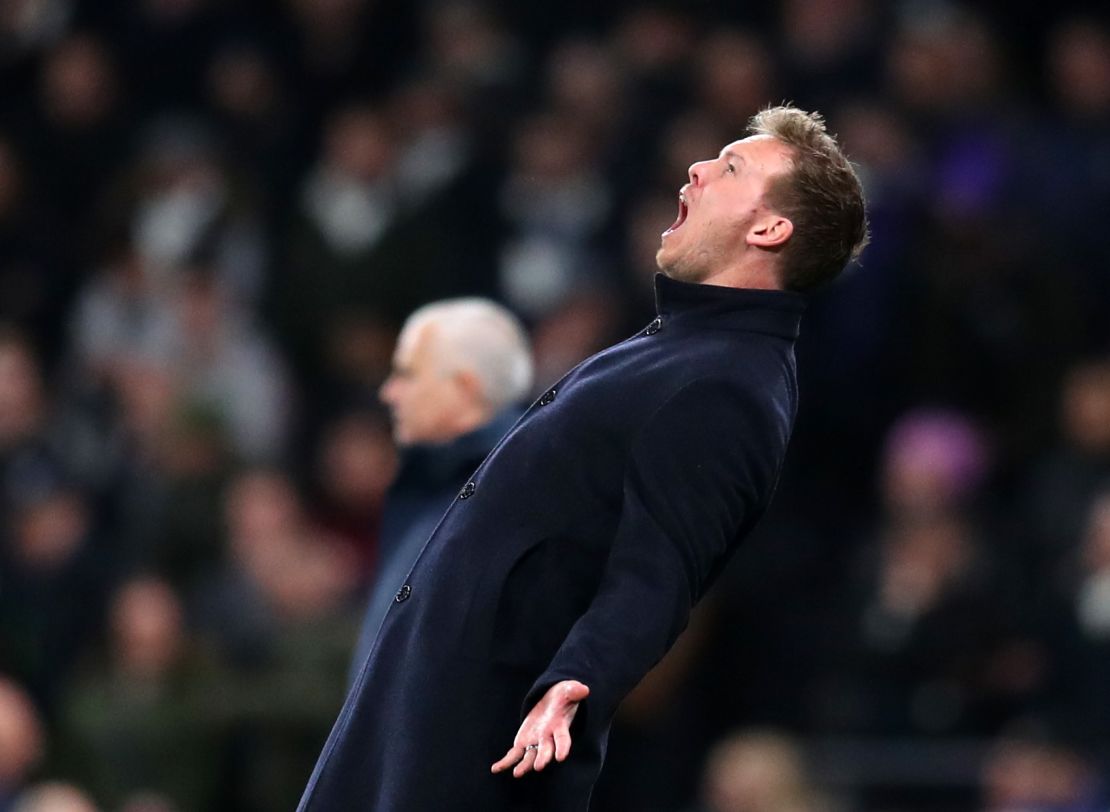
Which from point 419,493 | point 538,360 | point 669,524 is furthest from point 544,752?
point 538,360

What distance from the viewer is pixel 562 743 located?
2.63 meters

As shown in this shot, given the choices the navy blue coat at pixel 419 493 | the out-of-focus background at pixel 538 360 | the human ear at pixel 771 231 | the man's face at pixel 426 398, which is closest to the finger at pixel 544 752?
the human ear at pixel 771 231

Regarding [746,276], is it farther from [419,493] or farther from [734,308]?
[419,493]

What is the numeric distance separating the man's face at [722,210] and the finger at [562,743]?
0.73 meters

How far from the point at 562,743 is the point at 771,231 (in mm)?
812

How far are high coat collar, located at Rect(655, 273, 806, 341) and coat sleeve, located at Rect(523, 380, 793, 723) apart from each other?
130 mm

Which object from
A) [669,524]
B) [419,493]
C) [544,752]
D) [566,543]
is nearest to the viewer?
[544,752]

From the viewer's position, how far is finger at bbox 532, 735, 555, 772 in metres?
2.60

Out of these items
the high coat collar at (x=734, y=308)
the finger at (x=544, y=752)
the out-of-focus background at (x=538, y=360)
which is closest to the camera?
the finger at (x=544, y=752)

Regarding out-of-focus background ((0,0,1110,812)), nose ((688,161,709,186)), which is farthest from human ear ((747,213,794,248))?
out-of-focus background ((0,0,1110,812))

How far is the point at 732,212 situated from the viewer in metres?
2.99

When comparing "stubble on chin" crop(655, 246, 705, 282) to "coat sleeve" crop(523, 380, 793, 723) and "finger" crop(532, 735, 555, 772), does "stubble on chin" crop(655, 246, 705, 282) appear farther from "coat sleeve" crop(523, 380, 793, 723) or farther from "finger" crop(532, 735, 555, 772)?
"finger" crop(532, 735, 555, 772)

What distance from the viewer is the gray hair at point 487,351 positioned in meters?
4.27

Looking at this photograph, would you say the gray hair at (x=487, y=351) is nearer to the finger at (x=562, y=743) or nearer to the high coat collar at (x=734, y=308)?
the high coat collar at (x=734, y=308)
